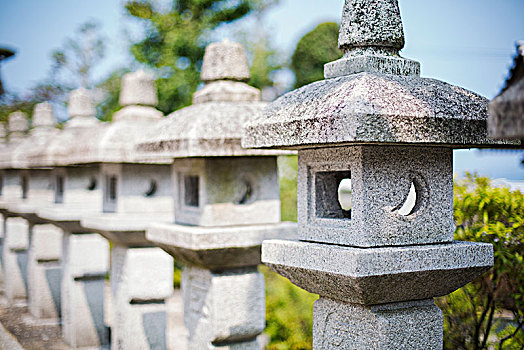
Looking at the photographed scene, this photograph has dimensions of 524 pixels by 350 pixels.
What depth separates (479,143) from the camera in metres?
3.17

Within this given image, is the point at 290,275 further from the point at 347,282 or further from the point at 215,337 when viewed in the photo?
the point at 215,337

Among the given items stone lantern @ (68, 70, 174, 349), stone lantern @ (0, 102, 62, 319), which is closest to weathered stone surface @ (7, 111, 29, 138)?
stone lantern @ (0, 102, 62, 319)

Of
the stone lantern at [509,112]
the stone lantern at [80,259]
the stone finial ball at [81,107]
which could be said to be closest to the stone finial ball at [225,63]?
the stone lantern at [509,112]

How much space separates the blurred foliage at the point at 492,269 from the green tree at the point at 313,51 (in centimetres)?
1462

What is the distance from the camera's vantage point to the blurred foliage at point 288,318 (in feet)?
28.4

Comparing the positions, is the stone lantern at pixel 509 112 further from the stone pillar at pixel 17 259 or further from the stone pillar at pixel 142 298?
the stone pillar at pixel 17 259

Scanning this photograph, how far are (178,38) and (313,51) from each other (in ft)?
16.2

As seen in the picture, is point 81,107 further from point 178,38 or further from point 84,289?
point 178,38

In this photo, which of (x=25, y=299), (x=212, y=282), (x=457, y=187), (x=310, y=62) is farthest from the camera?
(x=310, y=62)

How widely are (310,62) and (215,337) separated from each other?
53.3 feet

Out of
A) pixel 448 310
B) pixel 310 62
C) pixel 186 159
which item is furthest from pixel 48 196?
pixel 310 62

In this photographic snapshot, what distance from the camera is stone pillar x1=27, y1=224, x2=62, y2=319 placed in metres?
10.1

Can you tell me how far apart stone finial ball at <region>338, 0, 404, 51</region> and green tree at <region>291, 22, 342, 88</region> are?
54.0 ft

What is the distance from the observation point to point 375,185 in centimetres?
316
